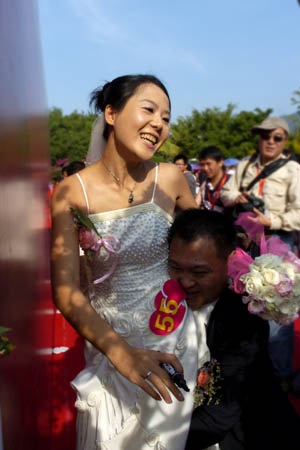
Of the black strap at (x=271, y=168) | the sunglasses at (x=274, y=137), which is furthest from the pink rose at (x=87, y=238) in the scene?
the sunglasses at (x=274, y=137)

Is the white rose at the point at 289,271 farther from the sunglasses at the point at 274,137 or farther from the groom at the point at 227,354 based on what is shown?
the sunglasses at the point at 274,137

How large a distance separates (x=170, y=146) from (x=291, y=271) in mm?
1162

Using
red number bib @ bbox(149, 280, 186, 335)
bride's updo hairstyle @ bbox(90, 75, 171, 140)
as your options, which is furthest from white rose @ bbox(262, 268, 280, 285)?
bride's updo hairstyle @ bbox(90, 75, 171, 140)

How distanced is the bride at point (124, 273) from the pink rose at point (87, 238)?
1.0 inches

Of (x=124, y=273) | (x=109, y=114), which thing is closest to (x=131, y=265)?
(x=124, y=273)

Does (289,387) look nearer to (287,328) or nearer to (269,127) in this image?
(287,328)

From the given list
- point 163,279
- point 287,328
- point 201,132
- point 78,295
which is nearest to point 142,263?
point 163,279

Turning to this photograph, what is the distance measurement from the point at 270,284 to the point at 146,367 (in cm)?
63

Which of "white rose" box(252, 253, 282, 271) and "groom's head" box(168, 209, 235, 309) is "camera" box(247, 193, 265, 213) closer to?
"groom's head" box(168, 209, 235, 309)

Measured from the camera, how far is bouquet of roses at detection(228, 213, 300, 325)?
1.76 metres

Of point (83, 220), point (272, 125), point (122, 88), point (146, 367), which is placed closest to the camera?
point (146, 367)

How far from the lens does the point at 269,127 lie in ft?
13.8

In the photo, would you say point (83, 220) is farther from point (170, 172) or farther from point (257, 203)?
point (257, 203)

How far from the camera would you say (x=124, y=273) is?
1988 mm
